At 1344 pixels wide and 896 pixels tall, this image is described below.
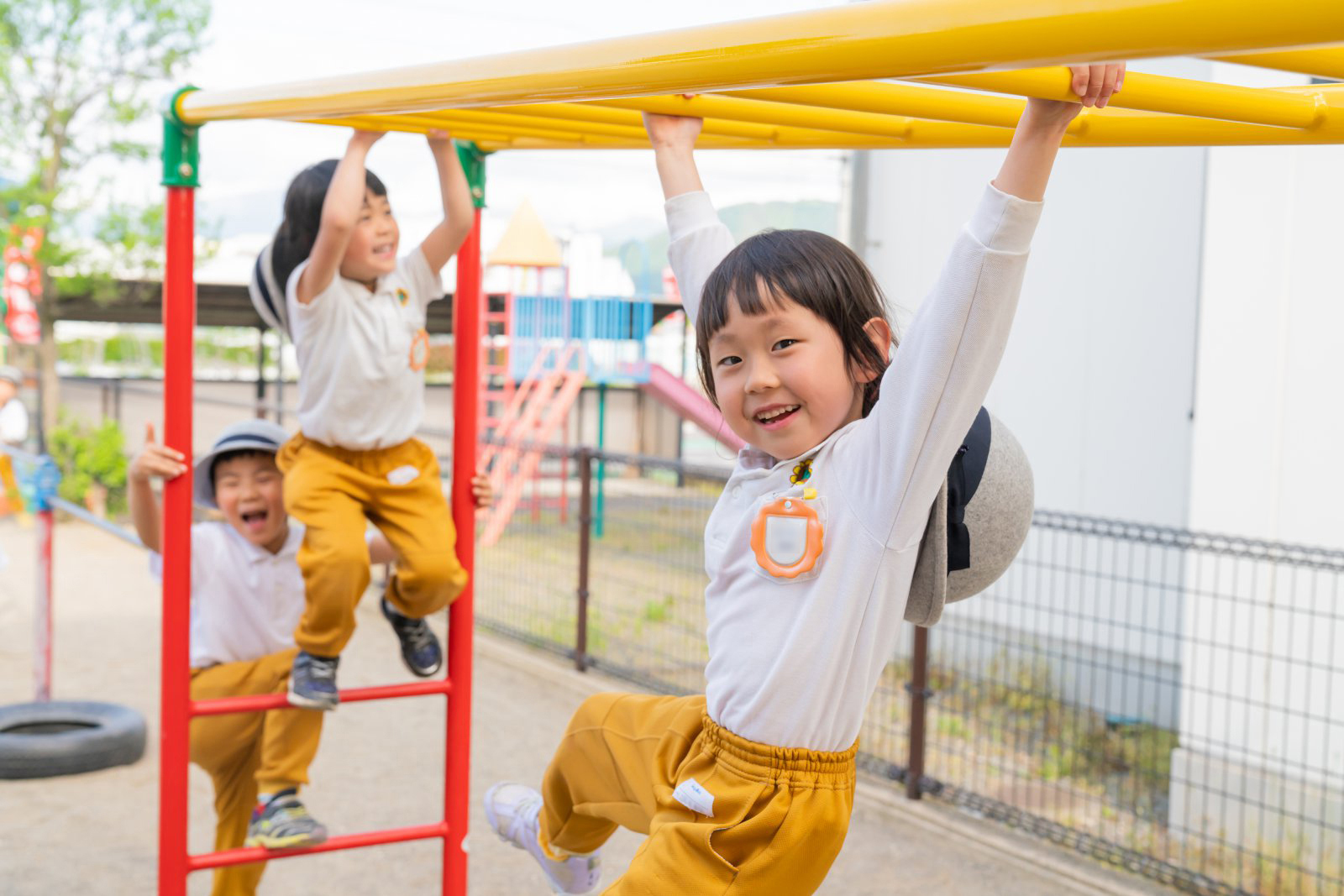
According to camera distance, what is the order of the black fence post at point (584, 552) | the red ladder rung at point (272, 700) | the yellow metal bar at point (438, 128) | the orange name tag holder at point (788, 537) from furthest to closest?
the black fence post at point (584, 552) → the red ladder rung at point (272, 700) → the yellow metal bar at point (438, 128) → the orange name tag holder at point (788, 537)

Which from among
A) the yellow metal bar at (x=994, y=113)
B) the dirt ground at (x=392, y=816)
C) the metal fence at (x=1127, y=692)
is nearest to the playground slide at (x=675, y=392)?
the metal fence at (x=1127, y=692)

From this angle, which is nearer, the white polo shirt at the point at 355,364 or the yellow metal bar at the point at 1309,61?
the yellow metal bar at the point at 1309,61

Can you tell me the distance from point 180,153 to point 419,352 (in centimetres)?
62

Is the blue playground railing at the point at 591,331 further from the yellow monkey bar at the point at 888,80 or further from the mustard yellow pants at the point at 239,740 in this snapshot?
the yellow monkey bar at the point at 888,80

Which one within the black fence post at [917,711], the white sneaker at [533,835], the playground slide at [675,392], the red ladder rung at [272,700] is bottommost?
the black fence post at [917,711]

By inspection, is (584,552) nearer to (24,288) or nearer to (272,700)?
(272,700)

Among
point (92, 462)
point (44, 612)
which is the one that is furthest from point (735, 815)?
point (92, 462)

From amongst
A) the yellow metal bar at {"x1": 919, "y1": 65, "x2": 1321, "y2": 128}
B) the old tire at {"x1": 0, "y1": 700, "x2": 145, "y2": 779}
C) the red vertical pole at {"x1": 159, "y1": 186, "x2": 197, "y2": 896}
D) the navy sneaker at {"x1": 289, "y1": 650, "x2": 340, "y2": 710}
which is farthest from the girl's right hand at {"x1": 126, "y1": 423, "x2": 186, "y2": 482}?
the old tire at {"x1": 0, "y1": 700, "x2": 145, "y2": 779}

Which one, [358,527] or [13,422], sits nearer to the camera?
[358,527]

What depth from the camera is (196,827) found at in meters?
3.93

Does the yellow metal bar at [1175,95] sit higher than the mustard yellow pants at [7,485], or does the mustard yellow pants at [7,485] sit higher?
the yellow metal bar at [1175,95]

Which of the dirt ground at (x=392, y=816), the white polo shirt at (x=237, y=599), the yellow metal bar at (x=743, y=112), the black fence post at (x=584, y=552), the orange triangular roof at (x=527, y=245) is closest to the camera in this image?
the yellow metal bar at (x=743, y=112)

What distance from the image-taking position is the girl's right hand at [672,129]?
1908 millimetres

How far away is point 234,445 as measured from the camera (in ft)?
10.0
